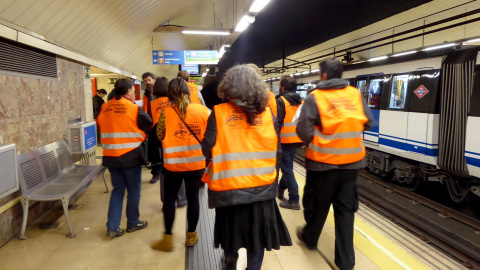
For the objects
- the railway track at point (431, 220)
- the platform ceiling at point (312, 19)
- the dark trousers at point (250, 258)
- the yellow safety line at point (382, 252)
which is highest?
the platform ceiling at point (312, 19)

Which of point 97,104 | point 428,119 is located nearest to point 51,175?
point 97,104

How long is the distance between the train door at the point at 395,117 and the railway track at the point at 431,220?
1005 millimetres

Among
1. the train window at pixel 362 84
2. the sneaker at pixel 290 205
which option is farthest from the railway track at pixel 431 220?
the train window at pixel 362 84

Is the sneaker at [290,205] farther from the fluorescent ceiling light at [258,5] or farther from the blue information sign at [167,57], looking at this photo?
the blue information sign at [167,57]

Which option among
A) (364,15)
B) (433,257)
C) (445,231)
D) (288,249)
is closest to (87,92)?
(288,249)

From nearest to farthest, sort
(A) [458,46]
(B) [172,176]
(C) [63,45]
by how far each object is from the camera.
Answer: (B) [172,176]
(C) [63,45]
(A) [458,46]

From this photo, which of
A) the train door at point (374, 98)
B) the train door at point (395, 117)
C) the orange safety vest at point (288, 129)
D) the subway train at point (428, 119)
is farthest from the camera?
the train door at point (374, 98)

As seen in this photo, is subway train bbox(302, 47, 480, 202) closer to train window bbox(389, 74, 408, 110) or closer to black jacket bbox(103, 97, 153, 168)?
train window bbox(389, 74, 408, 110)

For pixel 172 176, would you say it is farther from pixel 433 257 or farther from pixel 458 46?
pixel 458 46

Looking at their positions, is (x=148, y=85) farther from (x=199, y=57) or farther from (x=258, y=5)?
(x=199, y=57)

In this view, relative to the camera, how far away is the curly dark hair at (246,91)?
1946 millimetres

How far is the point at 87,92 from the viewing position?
19.3 ft

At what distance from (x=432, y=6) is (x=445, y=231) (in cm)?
865

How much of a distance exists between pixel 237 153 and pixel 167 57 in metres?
10.3
